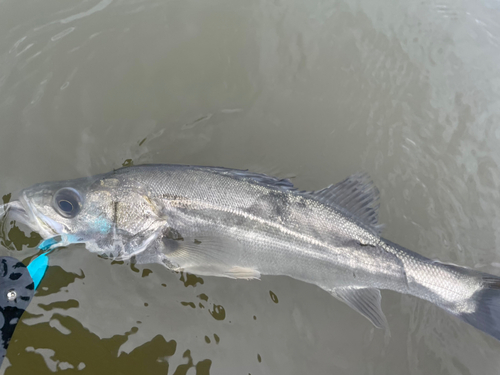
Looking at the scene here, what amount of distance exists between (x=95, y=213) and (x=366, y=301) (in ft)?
7.97

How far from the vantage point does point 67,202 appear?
2.66 meters

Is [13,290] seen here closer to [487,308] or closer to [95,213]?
[95,213]

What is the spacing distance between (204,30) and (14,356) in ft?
12.9

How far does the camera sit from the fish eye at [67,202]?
265 centimetres

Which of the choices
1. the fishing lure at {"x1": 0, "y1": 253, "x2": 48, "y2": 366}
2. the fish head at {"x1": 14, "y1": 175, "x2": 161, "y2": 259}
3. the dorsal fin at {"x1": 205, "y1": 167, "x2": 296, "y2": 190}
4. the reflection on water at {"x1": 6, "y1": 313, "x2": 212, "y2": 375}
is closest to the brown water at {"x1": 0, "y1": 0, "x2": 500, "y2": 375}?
the reflection on water at {"x1": 6, "y1": 313, "x2": 212, "y2": 375}

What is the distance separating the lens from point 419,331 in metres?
3.31

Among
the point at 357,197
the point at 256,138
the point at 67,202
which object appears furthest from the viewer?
the point at 256,138

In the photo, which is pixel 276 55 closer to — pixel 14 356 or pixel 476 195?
pixel 476 195

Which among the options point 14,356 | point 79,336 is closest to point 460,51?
point 79,336

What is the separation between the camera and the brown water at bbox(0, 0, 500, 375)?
9.99 feet

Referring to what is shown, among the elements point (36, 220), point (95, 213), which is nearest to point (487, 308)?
point (95, 213)

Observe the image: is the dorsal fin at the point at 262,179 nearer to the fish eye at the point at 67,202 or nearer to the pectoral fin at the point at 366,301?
the pectoral fin at the point at 366,301

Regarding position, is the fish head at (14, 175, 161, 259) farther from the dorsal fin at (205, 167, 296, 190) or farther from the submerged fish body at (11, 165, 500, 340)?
the dorsal fin at (205, 167, 296, 190)

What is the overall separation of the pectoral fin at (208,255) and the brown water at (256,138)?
0.34 meters
